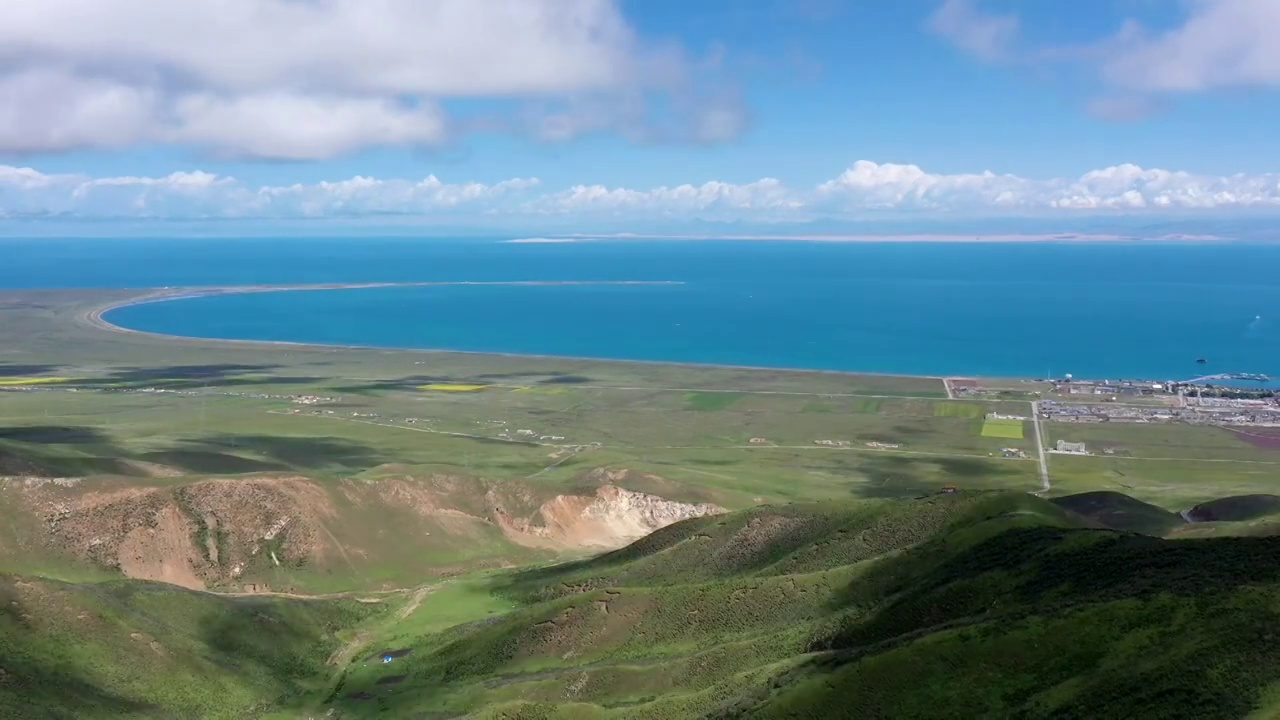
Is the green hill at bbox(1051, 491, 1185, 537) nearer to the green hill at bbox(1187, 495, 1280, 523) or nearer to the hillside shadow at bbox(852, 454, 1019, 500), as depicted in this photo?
the green hill at bbox(1187, 495, 1280, 523)

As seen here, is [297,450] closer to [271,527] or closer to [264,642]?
[271,527]

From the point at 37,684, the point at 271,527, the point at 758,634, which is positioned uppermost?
the point at 758,634

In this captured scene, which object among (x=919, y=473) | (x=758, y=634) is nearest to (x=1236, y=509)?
(x=919, y=473)

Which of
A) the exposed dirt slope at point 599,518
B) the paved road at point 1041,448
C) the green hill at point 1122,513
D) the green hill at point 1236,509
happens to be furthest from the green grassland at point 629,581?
the paved road at point 1041,448

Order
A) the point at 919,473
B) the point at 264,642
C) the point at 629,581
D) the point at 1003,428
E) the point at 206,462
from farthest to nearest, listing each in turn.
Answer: the point at 1003,428 < the point at 919,473 < the point at 206,462 < the point at 629,581 < the point at 264,642

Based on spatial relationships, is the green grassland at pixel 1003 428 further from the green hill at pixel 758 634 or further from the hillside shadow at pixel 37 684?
the hillside shadow at pixel 37 684

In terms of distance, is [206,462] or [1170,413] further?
[1170,413]
